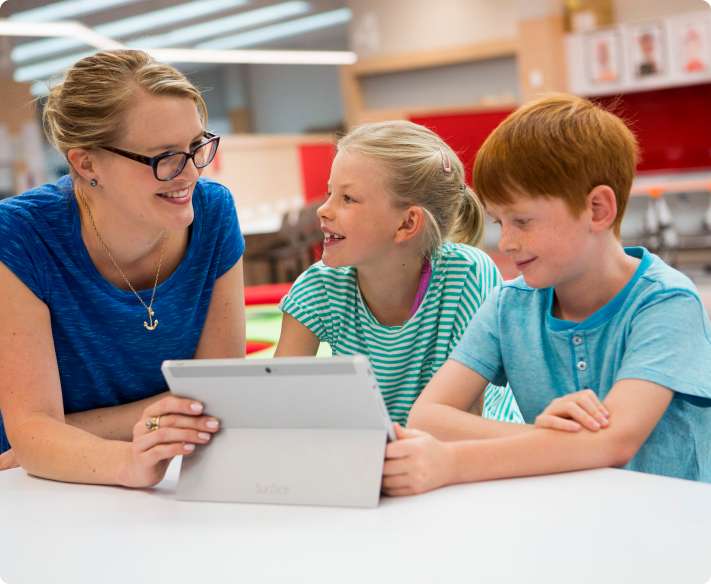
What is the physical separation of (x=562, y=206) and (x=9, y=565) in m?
0.88

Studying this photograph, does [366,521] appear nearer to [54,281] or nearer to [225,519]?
[225,519]

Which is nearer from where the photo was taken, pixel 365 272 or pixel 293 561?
pixel 293 561

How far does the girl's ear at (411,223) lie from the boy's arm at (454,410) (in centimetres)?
39

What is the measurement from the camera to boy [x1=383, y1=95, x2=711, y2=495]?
112cm

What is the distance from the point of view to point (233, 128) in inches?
627

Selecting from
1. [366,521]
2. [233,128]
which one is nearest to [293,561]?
[366,521]

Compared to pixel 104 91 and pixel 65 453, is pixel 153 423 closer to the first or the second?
pixel 65 453

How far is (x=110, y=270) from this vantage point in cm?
162

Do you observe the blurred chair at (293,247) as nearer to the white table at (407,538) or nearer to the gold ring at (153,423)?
the gold ring at (153,423)

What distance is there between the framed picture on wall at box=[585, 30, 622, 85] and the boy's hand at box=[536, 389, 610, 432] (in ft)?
23.2

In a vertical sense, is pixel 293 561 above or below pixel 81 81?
below

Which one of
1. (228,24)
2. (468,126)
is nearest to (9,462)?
(468,126)

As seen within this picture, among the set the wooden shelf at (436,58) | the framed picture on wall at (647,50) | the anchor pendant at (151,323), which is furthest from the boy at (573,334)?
the wooden shelf at (436,58)

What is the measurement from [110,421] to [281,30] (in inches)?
536
